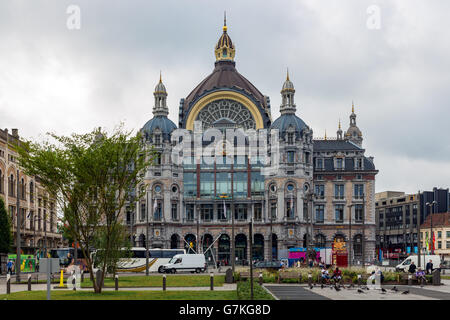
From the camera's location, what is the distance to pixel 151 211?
120 metres

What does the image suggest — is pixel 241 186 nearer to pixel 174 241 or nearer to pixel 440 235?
pixel 174 241

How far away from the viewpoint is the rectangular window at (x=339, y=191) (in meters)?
125

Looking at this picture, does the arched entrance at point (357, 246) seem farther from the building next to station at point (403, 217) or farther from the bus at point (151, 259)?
the bus at point (151, 259)

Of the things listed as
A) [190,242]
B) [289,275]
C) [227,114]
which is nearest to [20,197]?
[190,242]

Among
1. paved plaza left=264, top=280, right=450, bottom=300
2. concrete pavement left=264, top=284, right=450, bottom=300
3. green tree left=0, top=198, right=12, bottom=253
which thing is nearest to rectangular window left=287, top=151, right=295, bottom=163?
green tree left=0, top=198, right=12, bottom=253

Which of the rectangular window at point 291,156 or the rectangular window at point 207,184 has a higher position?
the rectangular window at point 291,156

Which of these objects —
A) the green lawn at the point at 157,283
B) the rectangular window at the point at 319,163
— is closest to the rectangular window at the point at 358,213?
the rectangular window at the point at 319,163

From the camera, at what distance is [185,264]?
84312mm

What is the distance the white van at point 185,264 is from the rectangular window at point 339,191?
46818 millimetres

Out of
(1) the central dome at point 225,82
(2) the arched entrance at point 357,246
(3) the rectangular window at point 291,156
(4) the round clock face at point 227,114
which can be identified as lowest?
(2) the arched entrance at point 357,246

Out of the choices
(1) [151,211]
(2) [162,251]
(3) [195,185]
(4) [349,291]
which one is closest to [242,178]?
(3) [195,185]

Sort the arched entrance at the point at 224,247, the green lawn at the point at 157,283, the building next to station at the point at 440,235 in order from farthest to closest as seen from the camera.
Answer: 1. the building next to station at the point at 440,235
2. the arched entrance at the point at 224,247
3. the green lawn at the point at 157,283

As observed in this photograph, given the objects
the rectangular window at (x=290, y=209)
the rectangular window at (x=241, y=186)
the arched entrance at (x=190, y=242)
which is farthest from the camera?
the rectangular window at (x=241, y=186)

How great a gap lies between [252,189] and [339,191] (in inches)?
637
